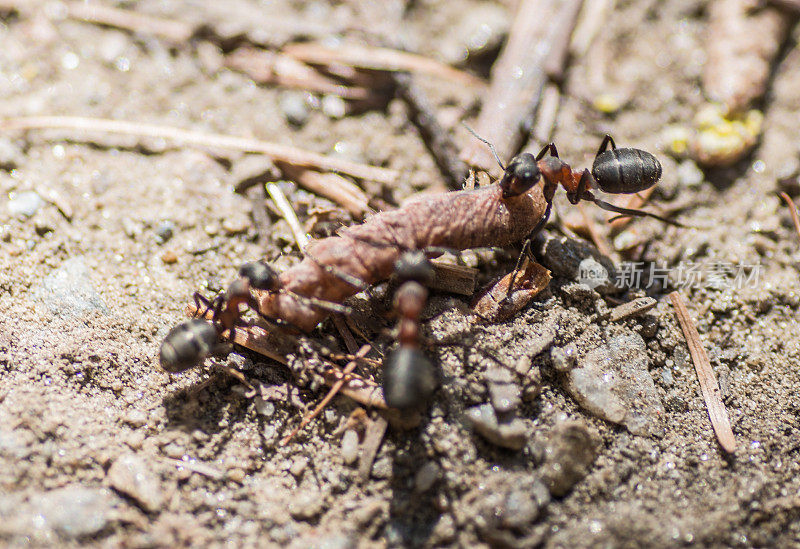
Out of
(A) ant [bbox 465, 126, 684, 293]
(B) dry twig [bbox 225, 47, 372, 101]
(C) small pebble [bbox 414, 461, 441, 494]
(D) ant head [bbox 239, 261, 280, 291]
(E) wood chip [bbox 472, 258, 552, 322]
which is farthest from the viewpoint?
(B) dry twig [bbox 225, 47, 372, 101]

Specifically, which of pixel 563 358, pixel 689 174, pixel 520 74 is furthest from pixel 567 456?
pixel 520 74

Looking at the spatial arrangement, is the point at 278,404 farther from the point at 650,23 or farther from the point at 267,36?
the point at 650,23

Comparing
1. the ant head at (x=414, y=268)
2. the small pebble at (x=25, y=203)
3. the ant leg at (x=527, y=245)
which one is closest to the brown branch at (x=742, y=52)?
the ant leg at (x=527, y=245)

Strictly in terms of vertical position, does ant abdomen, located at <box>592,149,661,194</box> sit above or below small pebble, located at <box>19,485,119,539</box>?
above

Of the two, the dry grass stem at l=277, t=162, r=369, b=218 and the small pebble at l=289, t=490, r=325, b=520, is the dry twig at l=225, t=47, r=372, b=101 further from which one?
the small pebble at l=289, t=490, r=325, b=520

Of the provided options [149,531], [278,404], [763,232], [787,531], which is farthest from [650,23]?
[149,531]

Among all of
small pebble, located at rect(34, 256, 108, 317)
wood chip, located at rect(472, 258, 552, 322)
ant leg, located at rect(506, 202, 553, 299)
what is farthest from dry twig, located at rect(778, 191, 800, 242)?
small pebble, located at rect(34, 256, 108, 317)
